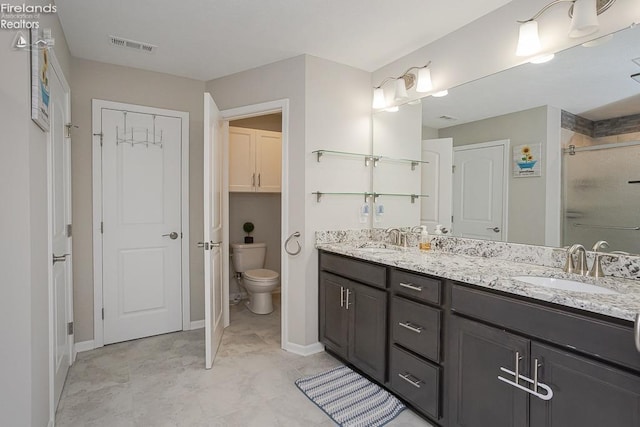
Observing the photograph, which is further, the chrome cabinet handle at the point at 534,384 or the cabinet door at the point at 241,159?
the cabinet door at the point at 241,159

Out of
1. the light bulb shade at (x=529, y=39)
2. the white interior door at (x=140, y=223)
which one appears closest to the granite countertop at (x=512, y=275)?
the light bulb shade at (x=529, y=39)

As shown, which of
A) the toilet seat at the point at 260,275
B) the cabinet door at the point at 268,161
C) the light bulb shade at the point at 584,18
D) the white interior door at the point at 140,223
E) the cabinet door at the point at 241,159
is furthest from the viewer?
the cabinet door at the point at 268,161

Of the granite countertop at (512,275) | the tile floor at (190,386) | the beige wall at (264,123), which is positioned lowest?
the tile floor at (190,386)

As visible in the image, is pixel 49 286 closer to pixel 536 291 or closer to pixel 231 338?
pixel 231 338

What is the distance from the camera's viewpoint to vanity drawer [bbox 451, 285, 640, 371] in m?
1.12

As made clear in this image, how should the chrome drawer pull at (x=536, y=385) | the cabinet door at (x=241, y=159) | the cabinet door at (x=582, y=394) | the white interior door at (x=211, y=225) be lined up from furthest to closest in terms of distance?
the cabinet door at (x=241, y=159)
the white interior door at (x=211, y=225)
the chrome drawer pull at (x=536, y=385)
the cabinet door at (x=582, y=394)

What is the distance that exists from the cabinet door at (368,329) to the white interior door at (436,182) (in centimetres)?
78

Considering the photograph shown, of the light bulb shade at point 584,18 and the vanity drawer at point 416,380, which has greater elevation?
the light bulb shade at point 584,18

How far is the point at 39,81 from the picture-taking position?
61.1 inches

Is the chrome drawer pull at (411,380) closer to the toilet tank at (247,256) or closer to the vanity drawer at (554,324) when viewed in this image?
the vanity drawer at (554,324)

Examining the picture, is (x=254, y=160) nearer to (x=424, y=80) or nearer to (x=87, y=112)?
(x=87, y=112)

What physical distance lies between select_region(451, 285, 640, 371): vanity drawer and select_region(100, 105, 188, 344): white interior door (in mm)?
2567

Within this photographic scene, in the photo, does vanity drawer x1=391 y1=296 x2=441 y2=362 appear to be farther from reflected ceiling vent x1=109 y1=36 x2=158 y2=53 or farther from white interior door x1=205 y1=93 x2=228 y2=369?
reflected ceiling vent x1=109 y1=36 x2=158 y2=53

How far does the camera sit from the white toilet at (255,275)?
11.9 ft
